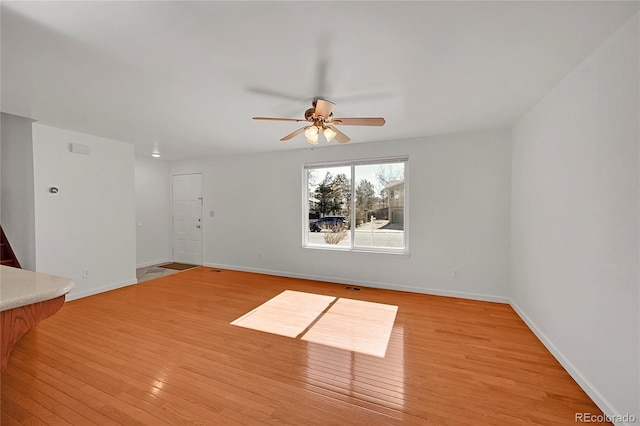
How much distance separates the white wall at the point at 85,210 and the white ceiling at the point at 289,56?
70 cm

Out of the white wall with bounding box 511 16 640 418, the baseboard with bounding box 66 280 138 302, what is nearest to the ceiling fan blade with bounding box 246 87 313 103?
the white wall with bounding box 511 16 640 418

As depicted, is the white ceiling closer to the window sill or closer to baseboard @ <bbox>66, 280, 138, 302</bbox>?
the window sill

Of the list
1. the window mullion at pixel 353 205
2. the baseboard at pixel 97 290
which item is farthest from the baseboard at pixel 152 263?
the window mullion at pixel 353 205

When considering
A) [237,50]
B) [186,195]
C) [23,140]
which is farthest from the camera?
[186,195]

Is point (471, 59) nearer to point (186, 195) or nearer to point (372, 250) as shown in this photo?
point (372, 250)

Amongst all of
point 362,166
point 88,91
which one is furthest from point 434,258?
point 88,91

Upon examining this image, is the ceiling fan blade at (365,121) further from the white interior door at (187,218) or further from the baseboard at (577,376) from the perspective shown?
the white interior door at (187,218)

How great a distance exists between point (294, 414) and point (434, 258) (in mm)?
3041

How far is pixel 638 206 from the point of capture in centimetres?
145

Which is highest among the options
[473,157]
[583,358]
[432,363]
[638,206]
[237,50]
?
[237,50]

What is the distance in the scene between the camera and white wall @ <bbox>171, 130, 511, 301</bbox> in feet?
12.0

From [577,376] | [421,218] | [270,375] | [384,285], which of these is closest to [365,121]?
[421,218]

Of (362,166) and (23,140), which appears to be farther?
(362,166)

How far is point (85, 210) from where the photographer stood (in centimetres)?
392
